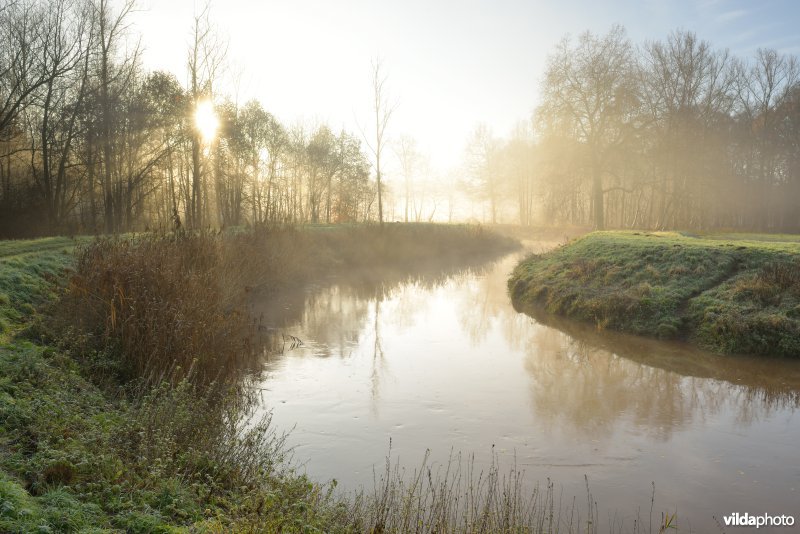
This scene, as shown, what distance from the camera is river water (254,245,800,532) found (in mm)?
5125

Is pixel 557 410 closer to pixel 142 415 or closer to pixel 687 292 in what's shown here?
pixel 142 415

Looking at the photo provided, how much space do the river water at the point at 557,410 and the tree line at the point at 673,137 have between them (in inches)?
725

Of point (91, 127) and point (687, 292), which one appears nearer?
point (687, 292)

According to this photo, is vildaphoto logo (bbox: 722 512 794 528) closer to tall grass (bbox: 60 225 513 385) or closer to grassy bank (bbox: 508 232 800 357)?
tall grass (bbox: 60 225 513 385)

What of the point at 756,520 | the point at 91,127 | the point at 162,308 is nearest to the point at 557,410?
the point at 756,520

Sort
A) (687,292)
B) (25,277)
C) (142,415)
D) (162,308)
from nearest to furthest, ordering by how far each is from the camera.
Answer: (142,415)
(162,308)
(25,277)
(687,292)

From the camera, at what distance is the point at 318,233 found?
22297mm

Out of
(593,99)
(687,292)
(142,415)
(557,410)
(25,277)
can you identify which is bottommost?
(557,410)

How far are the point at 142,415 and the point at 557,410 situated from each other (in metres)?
5.13

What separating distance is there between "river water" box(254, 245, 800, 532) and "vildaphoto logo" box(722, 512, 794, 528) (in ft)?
0.28

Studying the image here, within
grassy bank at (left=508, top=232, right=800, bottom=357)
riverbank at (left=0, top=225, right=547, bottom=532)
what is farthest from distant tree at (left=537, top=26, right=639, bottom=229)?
riverbank at (left=0, top=225, right=547, bottom=532)

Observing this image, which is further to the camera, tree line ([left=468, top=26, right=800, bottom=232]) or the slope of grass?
tree line ([left=468, top=26, right=800, bottom=232])

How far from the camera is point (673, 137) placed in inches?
1136

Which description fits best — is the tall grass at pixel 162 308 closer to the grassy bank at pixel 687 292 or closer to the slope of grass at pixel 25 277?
the slope of grass at pixel 25 277
